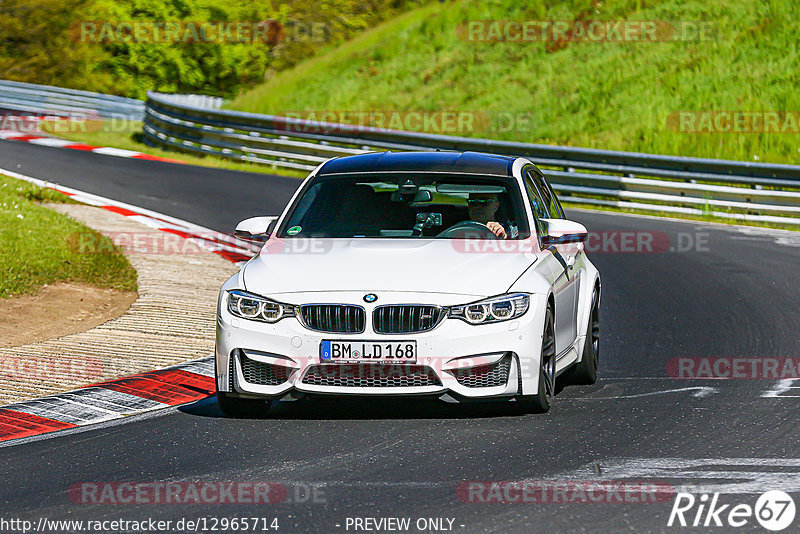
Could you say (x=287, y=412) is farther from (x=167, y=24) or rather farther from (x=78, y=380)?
(x=167, y=24)

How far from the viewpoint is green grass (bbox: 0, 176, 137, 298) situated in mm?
12859

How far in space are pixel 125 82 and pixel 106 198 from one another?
1209 inches

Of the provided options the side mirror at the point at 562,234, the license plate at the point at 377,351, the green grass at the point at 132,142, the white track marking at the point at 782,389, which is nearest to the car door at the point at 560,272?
the side mirror at the point at 562,234

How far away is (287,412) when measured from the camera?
820cm

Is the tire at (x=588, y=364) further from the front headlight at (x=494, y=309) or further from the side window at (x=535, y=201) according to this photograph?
the front headlight at (x=494, y=309)

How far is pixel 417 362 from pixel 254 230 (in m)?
1.83

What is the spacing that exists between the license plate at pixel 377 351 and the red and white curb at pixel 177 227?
25.4ft

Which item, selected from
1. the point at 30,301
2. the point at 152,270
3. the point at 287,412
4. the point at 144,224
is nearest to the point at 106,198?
the point at 144,224

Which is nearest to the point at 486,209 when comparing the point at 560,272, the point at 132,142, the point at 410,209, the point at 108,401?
the point at 410,209

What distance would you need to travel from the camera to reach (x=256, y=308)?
25.3 ft

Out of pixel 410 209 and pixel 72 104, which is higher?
pixel 410 209
